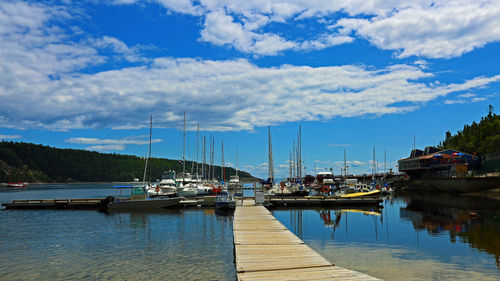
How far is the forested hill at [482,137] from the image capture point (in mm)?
86688

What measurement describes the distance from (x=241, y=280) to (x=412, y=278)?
868 cm

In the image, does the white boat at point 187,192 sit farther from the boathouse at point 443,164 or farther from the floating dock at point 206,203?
the boathouse at point 443,164

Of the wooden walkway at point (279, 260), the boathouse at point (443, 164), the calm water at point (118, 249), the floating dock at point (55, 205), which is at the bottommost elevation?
the calm water at point (118, 249)

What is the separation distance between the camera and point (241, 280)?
1191cm

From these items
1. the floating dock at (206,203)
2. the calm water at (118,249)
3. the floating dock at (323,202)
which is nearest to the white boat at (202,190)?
the floating dock at (206,203)

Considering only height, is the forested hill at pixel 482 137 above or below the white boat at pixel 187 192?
above

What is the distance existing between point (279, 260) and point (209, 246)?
1105 centimetres

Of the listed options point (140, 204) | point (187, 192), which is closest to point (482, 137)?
point (187, 192)

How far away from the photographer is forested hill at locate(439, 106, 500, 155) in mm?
86688

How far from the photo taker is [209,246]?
24.7 metres

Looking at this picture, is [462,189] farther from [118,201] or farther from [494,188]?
[118,201]

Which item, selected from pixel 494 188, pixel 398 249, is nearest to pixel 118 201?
pixel 398 249

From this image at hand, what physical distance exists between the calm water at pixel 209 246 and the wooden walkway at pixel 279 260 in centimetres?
191

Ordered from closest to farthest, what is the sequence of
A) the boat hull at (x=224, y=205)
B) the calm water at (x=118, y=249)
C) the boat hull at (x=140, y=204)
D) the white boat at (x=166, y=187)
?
the calm water at (x=118, y=249) → the boat hull at (x=224, y=205) → the boat hull at (x=140, y=204) → the white boat at (x=166, y=187)
